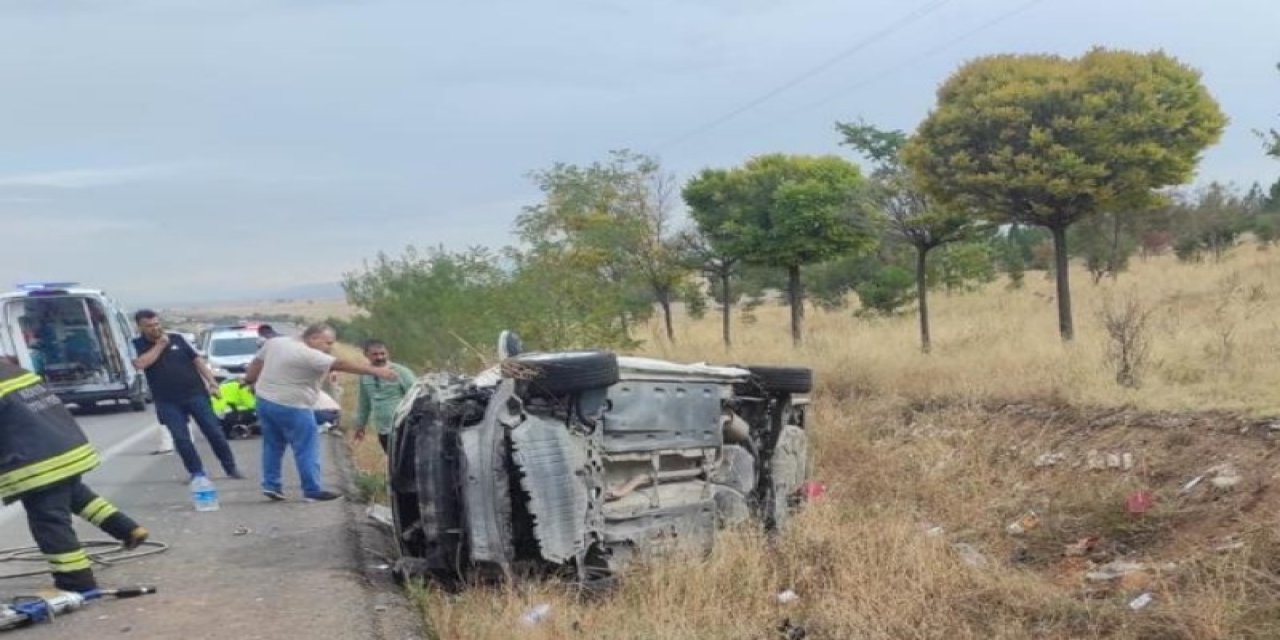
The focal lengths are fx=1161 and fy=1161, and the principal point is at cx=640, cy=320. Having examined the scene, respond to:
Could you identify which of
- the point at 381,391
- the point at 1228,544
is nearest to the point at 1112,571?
the point at 1228,544

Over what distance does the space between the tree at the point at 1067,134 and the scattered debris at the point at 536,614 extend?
36.5 ft

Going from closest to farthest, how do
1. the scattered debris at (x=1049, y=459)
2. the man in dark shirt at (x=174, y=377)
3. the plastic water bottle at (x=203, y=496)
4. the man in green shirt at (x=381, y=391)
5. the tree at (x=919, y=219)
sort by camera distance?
the plastic water bottle at (x=203, y=496) < the man in dark shirt at (x=174, y=377) < the man in green shirt at (x=381, y=391) < the scattered debris at (x=1049, y=459) < the tree at (x=919, y=219)

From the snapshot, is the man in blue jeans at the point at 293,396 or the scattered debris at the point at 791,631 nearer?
the scattered debris at the point at 791,631

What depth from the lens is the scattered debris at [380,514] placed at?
8.87 metres

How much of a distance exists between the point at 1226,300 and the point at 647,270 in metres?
12.2

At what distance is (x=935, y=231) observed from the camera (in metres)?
18.2

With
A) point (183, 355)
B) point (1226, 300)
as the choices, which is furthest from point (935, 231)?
point (183, 355)

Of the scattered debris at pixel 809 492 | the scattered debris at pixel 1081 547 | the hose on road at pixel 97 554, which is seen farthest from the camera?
the scattered debris at pixel 809 492

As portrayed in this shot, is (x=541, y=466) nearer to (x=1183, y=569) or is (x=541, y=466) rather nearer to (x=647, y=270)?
(x=1183, y=569)

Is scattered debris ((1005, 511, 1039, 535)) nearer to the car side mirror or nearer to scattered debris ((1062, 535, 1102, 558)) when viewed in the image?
scattered debris ((1062, 535, 1102, 558))

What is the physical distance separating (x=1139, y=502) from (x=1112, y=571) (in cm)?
158

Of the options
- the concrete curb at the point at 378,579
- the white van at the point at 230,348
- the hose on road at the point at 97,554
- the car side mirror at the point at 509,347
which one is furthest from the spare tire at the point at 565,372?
the white van at the point at 230,348

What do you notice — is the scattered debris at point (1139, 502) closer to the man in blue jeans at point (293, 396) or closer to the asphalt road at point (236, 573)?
the asphalt road at point (236, 573)

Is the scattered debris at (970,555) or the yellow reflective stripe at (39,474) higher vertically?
the yellow reflective stripe at (39,474)
